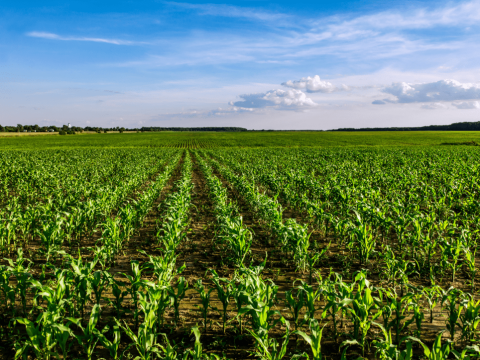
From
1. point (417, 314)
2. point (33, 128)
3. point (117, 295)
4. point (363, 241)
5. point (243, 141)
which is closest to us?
point (417, 314)

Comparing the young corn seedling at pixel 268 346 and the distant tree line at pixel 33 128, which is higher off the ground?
the distant tree line at pixel 33 128

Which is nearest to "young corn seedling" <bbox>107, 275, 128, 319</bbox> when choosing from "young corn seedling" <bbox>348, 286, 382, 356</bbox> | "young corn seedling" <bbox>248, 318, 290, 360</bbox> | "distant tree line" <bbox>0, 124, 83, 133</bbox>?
"young corn seedling" <bbox>248, 318, 290, 360</bbox>

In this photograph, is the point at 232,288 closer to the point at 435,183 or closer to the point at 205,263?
the point at 205,263

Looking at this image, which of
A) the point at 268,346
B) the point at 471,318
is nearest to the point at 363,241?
the point at 471,318

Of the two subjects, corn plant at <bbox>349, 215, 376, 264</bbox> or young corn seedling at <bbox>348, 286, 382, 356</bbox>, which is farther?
corn plant at <bbox>349, 215, 376, 264</bbox>

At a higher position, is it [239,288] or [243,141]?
[243,141]

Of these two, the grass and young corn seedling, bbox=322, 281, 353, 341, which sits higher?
the grass

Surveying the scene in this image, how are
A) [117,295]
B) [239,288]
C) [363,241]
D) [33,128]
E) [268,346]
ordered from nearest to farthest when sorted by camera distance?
[268,346], [239,288], [117,295], [363,241], [33,128]

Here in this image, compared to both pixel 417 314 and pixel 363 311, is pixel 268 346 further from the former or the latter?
pixel 417 314

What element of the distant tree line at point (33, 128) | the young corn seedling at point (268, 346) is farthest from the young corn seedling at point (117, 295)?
the distant tree line at point (33, 128)

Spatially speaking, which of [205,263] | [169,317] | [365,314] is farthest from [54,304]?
[365,314]

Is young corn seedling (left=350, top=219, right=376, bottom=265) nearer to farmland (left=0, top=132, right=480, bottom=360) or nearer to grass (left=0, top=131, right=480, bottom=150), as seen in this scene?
farmland (left=0, top=132, right=480, bottom=360)

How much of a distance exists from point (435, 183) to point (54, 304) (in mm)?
17033

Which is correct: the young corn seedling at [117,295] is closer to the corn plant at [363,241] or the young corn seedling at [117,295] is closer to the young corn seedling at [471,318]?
the young corn seedling at [471,318]
